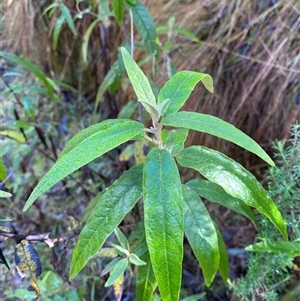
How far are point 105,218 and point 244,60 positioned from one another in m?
0.78

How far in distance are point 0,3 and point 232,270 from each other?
4.38 feet

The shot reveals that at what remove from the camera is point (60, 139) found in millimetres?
1499

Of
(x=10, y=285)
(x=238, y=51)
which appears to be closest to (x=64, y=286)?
(x=10, y=285)

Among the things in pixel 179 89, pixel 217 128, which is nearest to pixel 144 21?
pixel 179 89

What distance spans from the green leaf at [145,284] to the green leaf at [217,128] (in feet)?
0.86

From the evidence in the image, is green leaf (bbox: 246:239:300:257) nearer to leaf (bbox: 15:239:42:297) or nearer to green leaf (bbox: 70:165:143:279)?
green leaf (bbox: 70:165:143:279)

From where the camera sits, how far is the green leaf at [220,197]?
614mm

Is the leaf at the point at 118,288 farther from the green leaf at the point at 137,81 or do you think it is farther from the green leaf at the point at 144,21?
the green leaf at the point at 144,21

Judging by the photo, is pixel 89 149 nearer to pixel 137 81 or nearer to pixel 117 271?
pixel 137 81

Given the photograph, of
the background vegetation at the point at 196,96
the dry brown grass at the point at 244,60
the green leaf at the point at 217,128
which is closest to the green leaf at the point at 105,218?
the green leaf at the point at 217,128

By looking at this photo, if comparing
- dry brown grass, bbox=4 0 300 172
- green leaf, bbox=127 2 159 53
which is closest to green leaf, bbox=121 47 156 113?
green leaf, bbox=127 2 159 53

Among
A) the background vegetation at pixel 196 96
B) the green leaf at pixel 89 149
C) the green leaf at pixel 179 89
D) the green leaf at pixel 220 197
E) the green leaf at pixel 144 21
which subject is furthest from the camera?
the background vegetation at pixel 196 96

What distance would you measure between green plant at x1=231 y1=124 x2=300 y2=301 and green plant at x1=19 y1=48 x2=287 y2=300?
9cm

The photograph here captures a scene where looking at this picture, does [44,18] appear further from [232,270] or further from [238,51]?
[232,270]
